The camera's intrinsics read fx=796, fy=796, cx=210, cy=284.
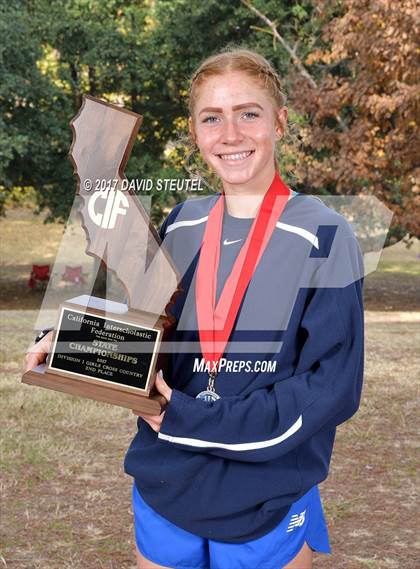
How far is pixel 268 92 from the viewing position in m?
2.18

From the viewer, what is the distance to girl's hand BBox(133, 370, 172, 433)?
6.92 feet

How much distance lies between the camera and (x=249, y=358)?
83.4 inches

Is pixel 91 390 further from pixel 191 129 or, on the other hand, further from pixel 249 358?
pixel 191 129

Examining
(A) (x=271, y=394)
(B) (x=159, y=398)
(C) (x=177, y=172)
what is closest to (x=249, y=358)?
(A) (x=271, y=394)

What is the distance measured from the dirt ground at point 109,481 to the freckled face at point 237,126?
272 cm

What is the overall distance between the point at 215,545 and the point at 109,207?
0.98 metres

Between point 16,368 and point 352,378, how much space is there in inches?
261

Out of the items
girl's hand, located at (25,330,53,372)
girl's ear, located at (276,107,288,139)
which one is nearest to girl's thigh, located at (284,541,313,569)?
girl's hand, located at (25,330,53,372)

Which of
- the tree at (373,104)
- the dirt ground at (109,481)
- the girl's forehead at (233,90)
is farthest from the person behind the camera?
the tree at (373,104)

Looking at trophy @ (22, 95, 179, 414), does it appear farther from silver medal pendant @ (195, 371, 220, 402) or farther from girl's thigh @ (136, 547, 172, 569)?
girl's thigh @ (136, 547, 172, 569)

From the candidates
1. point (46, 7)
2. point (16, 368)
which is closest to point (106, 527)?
point (16, 368)

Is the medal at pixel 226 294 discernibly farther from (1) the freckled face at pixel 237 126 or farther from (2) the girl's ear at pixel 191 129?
(2) the girl's ear at pixel 191 129

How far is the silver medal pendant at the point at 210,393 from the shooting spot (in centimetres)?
212

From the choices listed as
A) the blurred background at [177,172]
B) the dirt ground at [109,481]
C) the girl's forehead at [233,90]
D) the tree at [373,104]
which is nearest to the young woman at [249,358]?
→ the girl's forehead at [233,90]
